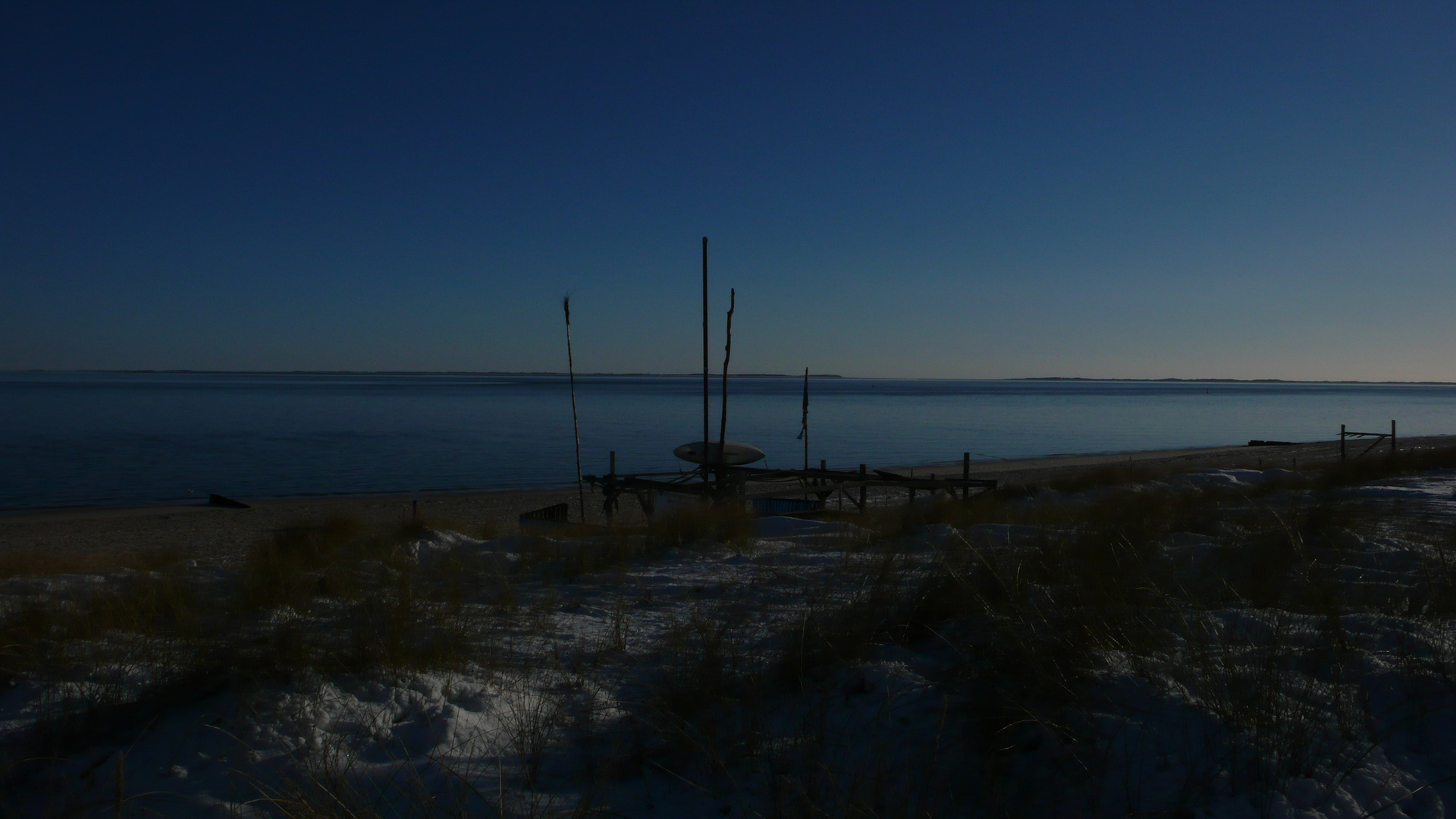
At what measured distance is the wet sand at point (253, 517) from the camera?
48.4 ft

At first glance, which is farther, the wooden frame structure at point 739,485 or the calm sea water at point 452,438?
the calm sea water at point 452,438

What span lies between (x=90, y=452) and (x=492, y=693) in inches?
1628

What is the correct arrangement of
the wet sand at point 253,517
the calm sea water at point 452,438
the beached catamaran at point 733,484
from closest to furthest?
the wet sand at point 253,517
the beached catamaran at point 733,484
the calm sea water at point 452,438

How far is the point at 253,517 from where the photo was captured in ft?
67.5

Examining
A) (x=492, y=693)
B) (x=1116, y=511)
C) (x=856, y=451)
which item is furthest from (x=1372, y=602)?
(x=856, y=451)

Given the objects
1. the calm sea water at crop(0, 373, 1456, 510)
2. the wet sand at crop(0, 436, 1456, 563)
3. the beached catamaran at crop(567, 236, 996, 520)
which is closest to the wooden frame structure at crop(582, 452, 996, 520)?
the beached catamaran at crop(567, 236, 996, 520)

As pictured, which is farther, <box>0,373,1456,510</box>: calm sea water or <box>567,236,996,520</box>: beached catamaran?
<box>0,373,1456,510</box>: calm sea water

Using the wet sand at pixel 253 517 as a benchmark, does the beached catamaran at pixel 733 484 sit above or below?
above

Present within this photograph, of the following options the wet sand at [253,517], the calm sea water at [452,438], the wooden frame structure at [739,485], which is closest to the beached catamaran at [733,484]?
the wooden frame structure at [739,485]

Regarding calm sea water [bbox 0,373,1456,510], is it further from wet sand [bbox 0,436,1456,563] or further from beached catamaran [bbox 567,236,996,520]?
beached catamaran [bbox 567,236,996,520]

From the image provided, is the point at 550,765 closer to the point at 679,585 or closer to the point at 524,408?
the point at 679,585

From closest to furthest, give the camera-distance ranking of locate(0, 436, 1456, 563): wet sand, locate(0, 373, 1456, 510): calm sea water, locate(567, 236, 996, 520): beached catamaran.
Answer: locate(0, 436, 1456, 563): wet sand < locate(567, 236, 996, 520): beached catamaran < locate(0, 373, 1456, 510): calm sea water

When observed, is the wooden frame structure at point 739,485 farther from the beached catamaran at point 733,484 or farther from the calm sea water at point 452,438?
the calm sea water at point 452,438

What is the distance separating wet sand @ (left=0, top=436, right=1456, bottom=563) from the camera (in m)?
14.8
